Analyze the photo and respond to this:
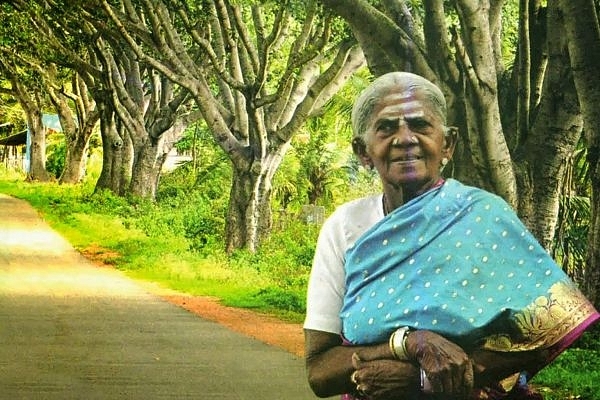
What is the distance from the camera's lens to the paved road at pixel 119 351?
8805mm

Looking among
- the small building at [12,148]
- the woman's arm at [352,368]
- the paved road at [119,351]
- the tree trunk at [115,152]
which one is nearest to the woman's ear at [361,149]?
the woman's arm at [352,368]

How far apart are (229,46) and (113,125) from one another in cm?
1496

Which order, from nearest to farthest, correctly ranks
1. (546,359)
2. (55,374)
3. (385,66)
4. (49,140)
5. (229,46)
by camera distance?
(546,359) → (55,374) → (385,66) → (229,46) → (49,140)

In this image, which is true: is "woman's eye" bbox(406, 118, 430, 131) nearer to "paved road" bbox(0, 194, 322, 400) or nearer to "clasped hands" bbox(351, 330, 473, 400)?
"clasped hands" bbox(351, 330, 473, 400)

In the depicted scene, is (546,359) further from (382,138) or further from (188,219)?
(188,219)

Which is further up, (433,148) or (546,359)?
(433,148)

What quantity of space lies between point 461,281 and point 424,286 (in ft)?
0.25

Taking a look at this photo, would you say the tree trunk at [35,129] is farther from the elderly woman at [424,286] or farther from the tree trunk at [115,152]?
Answer: the elderly woman at [424,286]

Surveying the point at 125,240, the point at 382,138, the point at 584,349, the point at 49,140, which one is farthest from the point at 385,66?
the point at 49,140

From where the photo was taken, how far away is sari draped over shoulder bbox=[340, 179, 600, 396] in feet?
8.25

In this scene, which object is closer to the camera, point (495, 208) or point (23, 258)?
point (495, 208)

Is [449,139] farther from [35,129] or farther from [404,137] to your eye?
[35,129]

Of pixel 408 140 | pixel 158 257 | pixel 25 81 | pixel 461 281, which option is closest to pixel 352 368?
pixel 461 281

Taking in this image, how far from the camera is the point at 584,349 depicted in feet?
31.2
